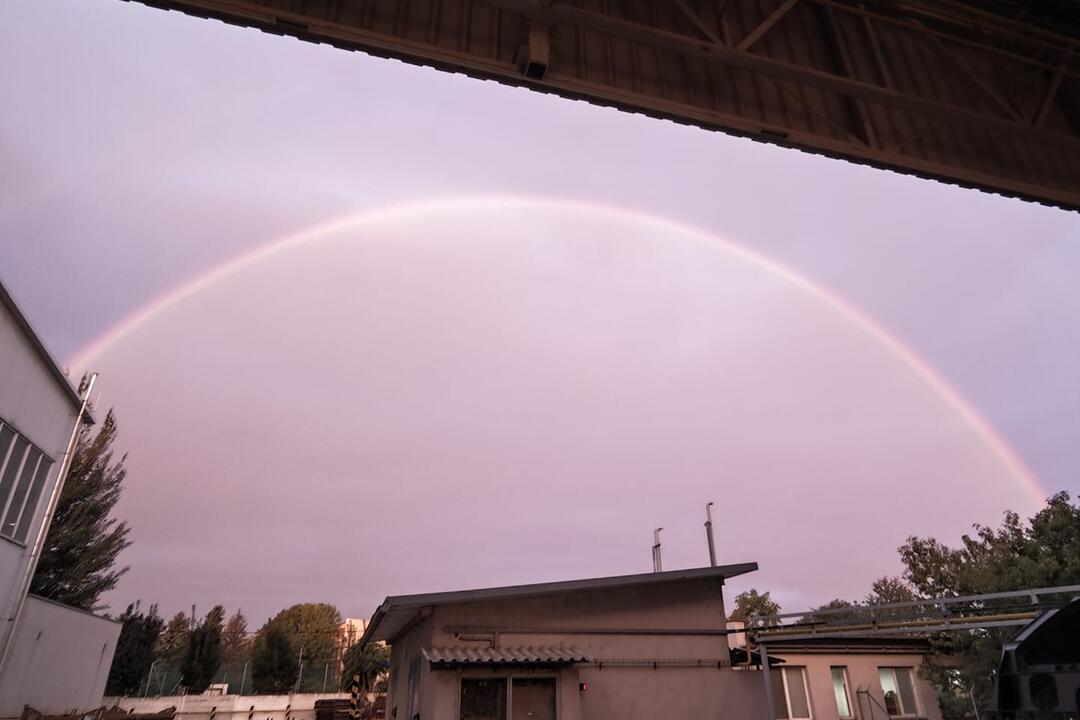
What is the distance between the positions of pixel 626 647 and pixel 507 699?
2776 mm

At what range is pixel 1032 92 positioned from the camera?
6699 mm

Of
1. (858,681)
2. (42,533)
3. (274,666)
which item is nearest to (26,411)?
(42,533)

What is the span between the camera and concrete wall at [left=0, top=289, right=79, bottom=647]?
11516 millimetres

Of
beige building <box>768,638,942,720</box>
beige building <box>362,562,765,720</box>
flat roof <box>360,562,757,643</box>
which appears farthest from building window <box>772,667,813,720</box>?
flat roof <box>360,562,757,643</box>

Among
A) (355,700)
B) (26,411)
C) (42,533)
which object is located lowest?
(355,700)

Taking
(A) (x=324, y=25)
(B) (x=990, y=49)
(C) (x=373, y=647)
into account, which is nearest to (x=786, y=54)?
(B) (x=990, y=49)

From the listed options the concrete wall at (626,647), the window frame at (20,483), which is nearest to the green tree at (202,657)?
the window frame at (20,483)

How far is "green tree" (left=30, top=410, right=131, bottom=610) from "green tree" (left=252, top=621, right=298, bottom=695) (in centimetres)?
1158

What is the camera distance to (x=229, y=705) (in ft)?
96.0

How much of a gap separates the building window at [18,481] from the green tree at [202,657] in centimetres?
2672

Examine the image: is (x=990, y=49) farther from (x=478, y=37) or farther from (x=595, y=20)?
(x=478, y=37)

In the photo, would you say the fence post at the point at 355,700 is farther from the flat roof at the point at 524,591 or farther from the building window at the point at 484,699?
the building window at the point at 484,699

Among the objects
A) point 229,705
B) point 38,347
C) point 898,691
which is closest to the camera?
point 38,347

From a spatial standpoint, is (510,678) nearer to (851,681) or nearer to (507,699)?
(507,699)
